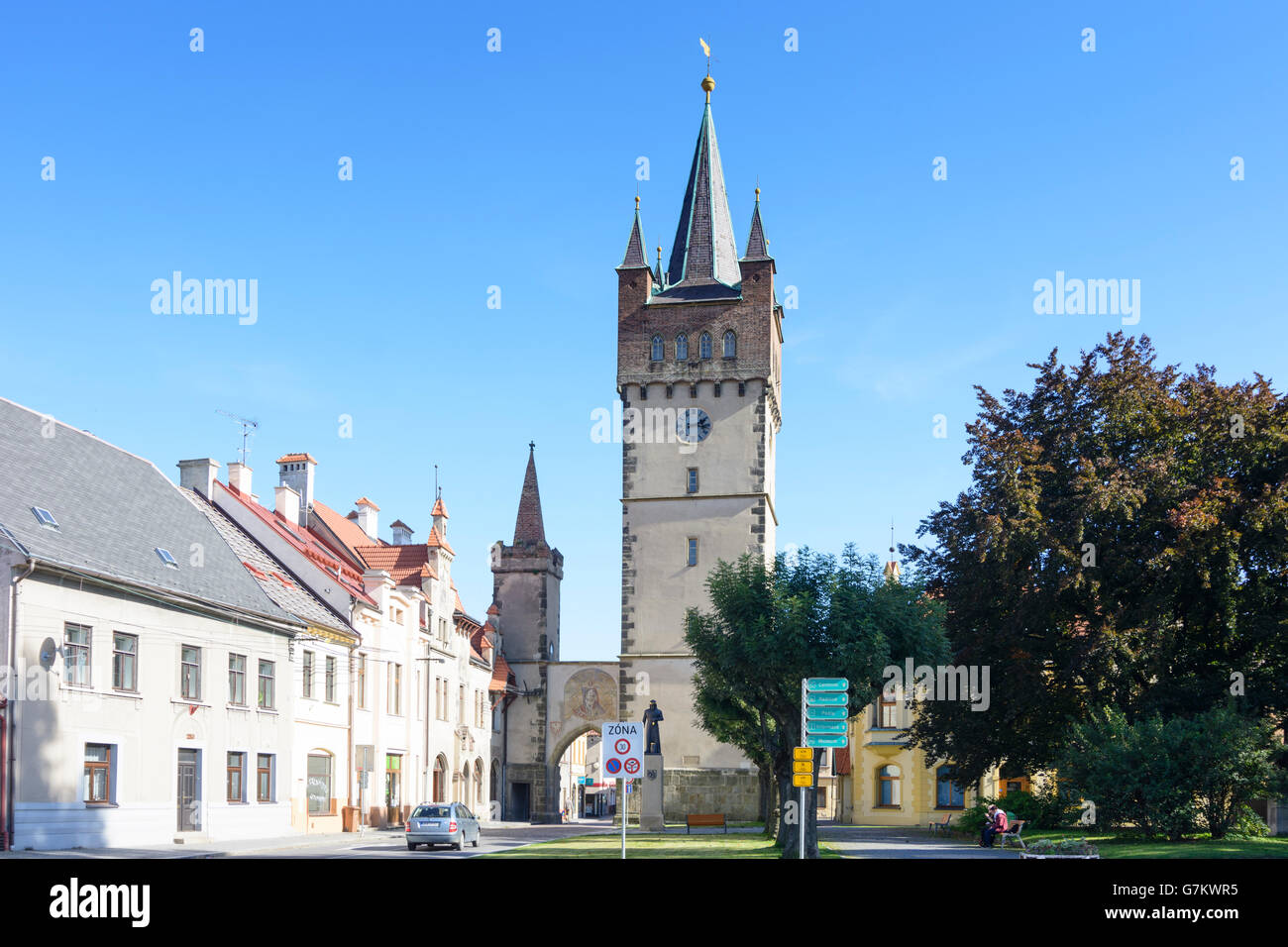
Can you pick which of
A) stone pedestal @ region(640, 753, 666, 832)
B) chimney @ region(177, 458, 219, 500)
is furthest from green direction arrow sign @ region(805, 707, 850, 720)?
chimney @ region(177, 458, 219, 500)

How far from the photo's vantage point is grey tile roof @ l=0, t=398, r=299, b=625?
113 ft

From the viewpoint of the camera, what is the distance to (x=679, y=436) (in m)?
62.8

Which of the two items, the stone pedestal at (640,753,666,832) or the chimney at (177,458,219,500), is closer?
the chimney at (177,458,219,500)

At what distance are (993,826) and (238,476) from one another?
33013 mm

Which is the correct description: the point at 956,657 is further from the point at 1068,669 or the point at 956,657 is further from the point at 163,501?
the point at 163,501

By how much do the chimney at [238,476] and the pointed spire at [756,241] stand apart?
25.8m

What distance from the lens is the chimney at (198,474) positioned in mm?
51438

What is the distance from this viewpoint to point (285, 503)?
57.4 m

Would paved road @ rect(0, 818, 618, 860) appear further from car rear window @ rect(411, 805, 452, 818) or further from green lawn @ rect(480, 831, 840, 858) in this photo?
green lawn @ rect(480, 831, 840, 858)

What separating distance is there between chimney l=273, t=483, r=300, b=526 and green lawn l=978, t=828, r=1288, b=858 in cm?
3562

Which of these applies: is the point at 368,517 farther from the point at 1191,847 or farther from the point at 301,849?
the point at 1191,847
